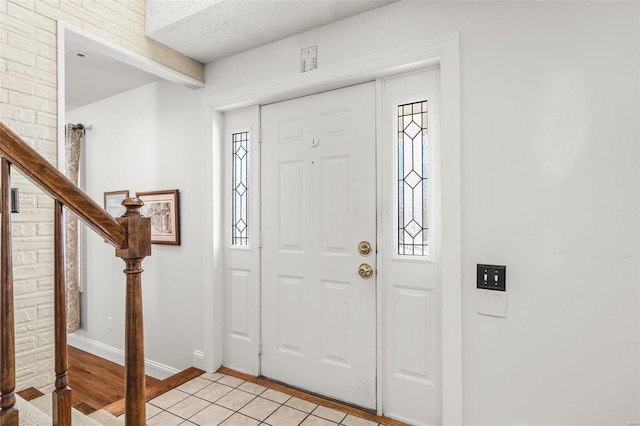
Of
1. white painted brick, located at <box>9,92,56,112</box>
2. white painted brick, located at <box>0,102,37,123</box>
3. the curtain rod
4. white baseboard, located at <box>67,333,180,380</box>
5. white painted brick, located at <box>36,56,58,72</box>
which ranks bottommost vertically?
white baseboard, located at <box>67,333,180,380</box>

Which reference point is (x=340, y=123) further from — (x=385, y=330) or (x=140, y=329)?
(x=140, y=329)

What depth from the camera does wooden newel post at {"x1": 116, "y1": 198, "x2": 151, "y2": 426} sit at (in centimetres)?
103

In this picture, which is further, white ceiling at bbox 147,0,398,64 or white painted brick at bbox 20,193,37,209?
white ceiling at bbox 147,0,398,64

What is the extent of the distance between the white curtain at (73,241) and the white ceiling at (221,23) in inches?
42.5

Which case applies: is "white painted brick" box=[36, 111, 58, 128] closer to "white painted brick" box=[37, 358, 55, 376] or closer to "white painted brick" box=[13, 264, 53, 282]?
"white painted brick" box=[13, 264, 53, 282]

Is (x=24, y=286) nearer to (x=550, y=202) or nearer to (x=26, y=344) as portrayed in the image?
(x=26, y=344)

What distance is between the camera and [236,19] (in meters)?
2.07

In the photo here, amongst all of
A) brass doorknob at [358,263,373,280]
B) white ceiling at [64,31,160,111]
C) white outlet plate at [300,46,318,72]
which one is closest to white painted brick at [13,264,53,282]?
white ceiling at [64,31,160,111]

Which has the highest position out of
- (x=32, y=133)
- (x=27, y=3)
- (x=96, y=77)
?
(x=96, y=77)

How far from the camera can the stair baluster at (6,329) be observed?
83 centimetres

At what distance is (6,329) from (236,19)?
1919 mm

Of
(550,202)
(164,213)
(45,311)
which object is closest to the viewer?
(550,202)

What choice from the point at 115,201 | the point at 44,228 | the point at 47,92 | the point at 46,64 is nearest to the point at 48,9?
the point at 46,64

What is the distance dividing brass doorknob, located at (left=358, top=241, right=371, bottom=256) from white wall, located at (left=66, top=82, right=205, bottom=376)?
4.14ft
